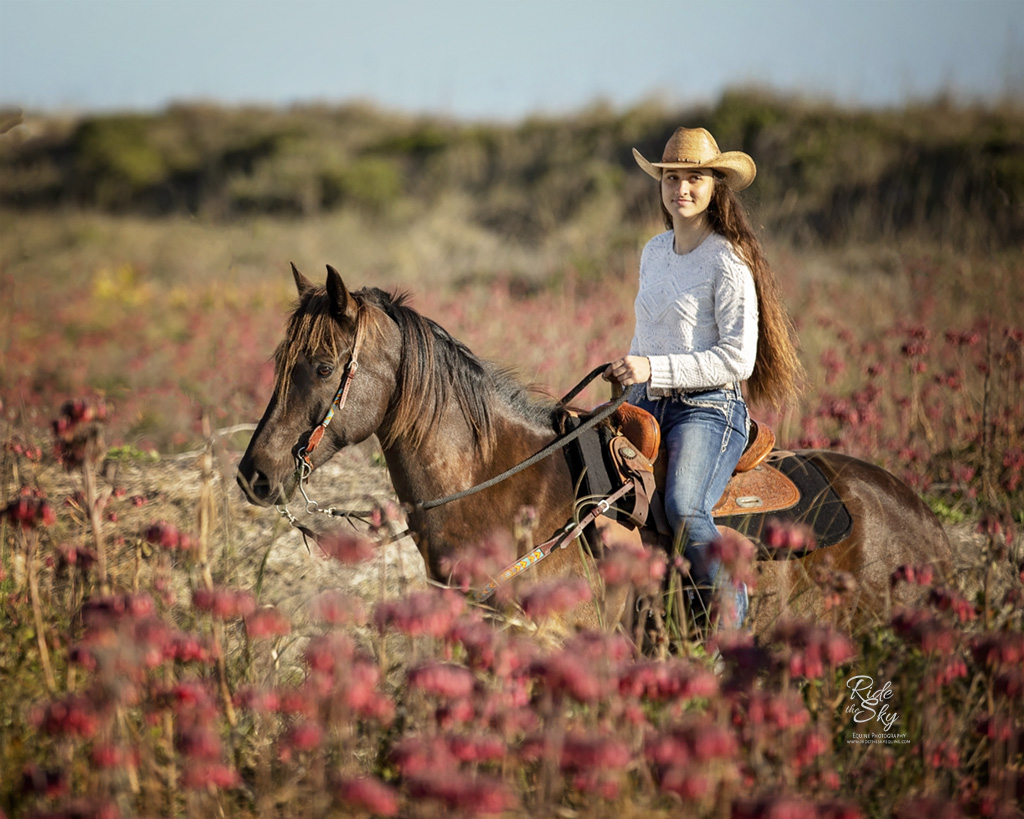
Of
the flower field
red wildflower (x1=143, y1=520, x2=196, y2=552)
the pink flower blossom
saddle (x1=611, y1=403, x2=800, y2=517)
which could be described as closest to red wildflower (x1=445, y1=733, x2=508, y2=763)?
the flower field

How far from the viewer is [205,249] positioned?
59.7ft

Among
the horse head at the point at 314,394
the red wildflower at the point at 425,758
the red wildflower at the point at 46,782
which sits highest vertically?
the horse head at the point at 314,394

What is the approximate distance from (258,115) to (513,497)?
3309 centimetres

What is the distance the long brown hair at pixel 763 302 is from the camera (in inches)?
133

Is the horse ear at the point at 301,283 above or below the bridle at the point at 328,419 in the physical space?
above

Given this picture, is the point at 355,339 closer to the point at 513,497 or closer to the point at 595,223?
the point at 513,497

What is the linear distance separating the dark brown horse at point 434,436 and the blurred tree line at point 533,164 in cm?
996

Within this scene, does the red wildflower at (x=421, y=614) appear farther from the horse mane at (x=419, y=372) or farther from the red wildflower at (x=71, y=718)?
the horse mane at (x=419, y=372)

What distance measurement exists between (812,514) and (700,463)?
25.5 inches

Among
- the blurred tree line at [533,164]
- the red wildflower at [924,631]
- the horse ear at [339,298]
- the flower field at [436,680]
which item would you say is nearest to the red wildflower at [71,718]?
the flower field at [436,680]

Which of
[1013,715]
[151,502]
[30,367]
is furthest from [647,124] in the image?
[1013,715]

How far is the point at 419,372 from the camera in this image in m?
3.13

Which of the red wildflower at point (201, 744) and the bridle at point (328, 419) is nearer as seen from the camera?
the red wildflower at point (201, 744)

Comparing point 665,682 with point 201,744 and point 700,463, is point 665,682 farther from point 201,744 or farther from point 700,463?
point 700,463
